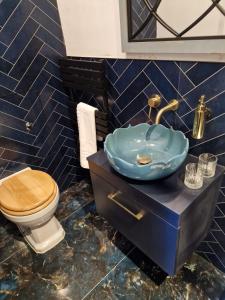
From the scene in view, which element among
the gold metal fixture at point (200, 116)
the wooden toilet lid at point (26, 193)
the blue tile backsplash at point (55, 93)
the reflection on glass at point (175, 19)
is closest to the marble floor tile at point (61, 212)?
the blue tile backsplash at point (55, 93)

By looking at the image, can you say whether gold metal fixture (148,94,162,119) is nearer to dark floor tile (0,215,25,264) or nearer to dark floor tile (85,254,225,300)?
dark floor tile (85,254,225,300)

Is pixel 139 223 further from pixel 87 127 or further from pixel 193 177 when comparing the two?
pixel 87 127

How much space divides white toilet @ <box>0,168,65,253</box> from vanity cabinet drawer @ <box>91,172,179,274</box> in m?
0.36

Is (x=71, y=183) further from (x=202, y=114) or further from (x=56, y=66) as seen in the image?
(x=202, y=114)

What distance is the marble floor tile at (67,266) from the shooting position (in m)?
1.29

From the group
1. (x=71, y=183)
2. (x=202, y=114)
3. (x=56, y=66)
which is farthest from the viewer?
(x=71, y=183)

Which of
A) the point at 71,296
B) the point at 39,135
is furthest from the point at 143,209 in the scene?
the point at 39,135

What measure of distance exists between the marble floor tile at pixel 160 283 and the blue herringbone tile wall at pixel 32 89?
1023 mm

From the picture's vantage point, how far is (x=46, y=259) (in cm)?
146

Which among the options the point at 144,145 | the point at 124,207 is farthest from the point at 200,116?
the point at 124,207

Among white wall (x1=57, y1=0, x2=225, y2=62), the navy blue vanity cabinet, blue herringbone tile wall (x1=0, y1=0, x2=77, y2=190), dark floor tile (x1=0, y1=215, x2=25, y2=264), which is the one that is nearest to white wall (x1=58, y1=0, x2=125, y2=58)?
white wall (x1=57, y1=0, x2=225, y2=62)

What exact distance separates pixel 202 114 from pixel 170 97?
0.80 ft

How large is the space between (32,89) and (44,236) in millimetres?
1088

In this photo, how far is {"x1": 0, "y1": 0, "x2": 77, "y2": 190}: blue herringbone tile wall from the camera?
4.35 ft
